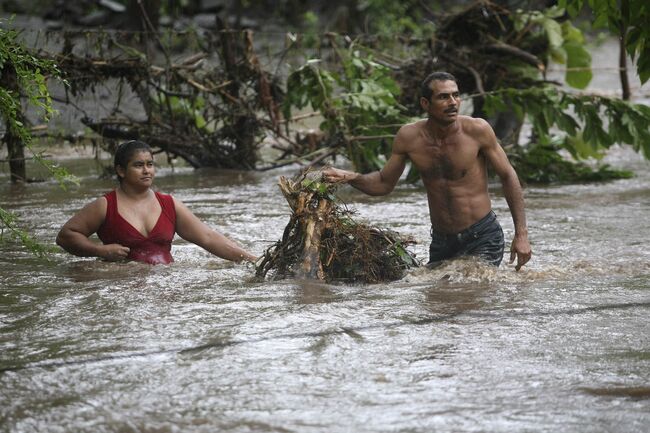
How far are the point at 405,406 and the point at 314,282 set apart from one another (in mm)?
2287

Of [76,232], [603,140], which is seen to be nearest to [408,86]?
[603,140]

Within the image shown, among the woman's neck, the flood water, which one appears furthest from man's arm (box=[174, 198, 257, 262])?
the woman's neck

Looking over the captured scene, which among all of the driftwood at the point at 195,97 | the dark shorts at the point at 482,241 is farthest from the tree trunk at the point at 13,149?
the dark shorts at the point at 482,241

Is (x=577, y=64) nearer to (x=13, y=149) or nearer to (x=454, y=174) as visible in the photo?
(x=454, y=174)

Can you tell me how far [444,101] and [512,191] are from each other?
701 mm

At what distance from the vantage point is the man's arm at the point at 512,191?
618cm

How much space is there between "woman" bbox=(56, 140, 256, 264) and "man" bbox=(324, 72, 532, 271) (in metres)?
1.22

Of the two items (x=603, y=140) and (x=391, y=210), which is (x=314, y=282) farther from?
(x=603, y=140)

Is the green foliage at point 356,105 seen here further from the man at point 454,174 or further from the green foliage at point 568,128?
the man at point 454,174

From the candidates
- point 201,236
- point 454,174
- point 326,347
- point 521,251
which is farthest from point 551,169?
point 326,347

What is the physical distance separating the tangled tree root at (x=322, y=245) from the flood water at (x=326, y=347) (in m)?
0.13

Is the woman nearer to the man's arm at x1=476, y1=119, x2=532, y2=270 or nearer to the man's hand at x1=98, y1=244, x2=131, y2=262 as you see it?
the man's hand at x1=98, y1=244, x2=131, y2=262

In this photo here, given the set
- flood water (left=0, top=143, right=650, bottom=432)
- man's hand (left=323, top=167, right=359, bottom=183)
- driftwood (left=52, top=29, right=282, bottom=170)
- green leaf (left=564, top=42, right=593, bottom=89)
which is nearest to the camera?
flood water (left=0, top=143, right=650, bottom=432)

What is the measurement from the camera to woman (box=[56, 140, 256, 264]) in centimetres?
678
